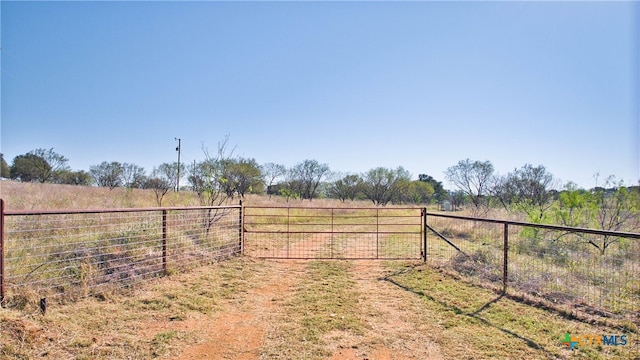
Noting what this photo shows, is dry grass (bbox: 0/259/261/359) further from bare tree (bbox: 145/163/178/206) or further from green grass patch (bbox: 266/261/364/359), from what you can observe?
bare tree (bbox: 145/163/178/206)

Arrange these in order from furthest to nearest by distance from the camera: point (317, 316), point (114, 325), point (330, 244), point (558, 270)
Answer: point (330, 244) < point (558, 270) < point (317, 316) < point (114, 325)

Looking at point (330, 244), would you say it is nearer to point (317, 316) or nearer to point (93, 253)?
point (317, 316)

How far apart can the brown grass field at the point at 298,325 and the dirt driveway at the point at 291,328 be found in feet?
0.04

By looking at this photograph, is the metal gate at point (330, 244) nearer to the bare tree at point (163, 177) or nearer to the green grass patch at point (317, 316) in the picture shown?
the green grass patch at point (317, 316)

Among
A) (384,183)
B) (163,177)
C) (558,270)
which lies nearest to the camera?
(558,270)

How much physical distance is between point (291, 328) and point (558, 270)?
5.67m

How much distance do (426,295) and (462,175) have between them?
89.6 feet

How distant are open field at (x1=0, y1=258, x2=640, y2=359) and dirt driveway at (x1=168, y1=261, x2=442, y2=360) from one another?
12 millimetres

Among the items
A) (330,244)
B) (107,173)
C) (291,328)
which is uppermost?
(107,173)

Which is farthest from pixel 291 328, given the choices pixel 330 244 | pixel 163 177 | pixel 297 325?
pixel 163 177

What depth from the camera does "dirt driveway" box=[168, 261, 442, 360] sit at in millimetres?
3223

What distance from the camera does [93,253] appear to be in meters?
5.59

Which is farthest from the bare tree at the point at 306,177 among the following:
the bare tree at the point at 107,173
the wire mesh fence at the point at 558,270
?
the wire mesh fence at the point at 558,270

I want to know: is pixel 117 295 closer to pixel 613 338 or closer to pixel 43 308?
pixel 43 308
